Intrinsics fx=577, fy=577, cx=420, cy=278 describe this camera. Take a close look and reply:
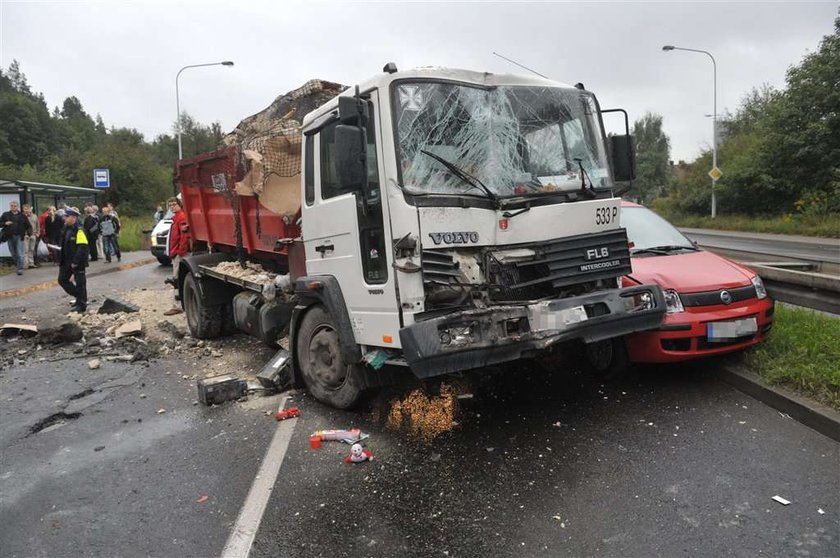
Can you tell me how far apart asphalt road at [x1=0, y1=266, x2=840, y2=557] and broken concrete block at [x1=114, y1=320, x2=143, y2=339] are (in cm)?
261

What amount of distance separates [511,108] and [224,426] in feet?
11.3

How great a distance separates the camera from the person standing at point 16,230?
1455cm

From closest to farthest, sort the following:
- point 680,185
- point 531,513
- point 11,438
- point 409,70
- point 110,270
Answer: point 531,513, point 409,70, point 11,438, point 110,270, point 680,185

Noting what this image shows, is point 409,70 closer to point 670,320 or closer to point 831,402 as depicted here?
point 670,320

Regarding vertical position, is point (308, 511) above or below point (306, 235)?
below

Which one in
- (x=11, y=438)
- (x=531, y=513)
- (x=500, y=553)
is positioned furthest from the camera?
(x=11, y=438)

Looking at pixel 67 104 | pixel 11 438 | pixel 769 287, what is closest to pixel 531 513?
pixel 769 287

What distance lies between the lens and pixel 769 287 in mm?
5379

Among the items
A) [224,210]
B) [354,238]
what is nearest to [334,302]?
[354,238]

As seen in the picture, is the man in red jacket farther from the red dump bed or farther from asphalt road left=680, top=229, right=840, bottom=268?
asphalt road left=680, top=229, right=840, bottom=268

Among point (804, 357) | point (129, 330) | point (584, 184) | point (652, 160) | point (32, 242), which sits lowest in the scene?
point (804, 357)

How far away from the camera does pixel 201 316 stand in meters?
7.78

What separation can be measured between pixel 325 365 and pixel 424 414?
956 mm

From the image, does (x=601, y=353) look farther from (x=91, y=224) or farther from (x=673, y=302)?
(x=91, y=224)
